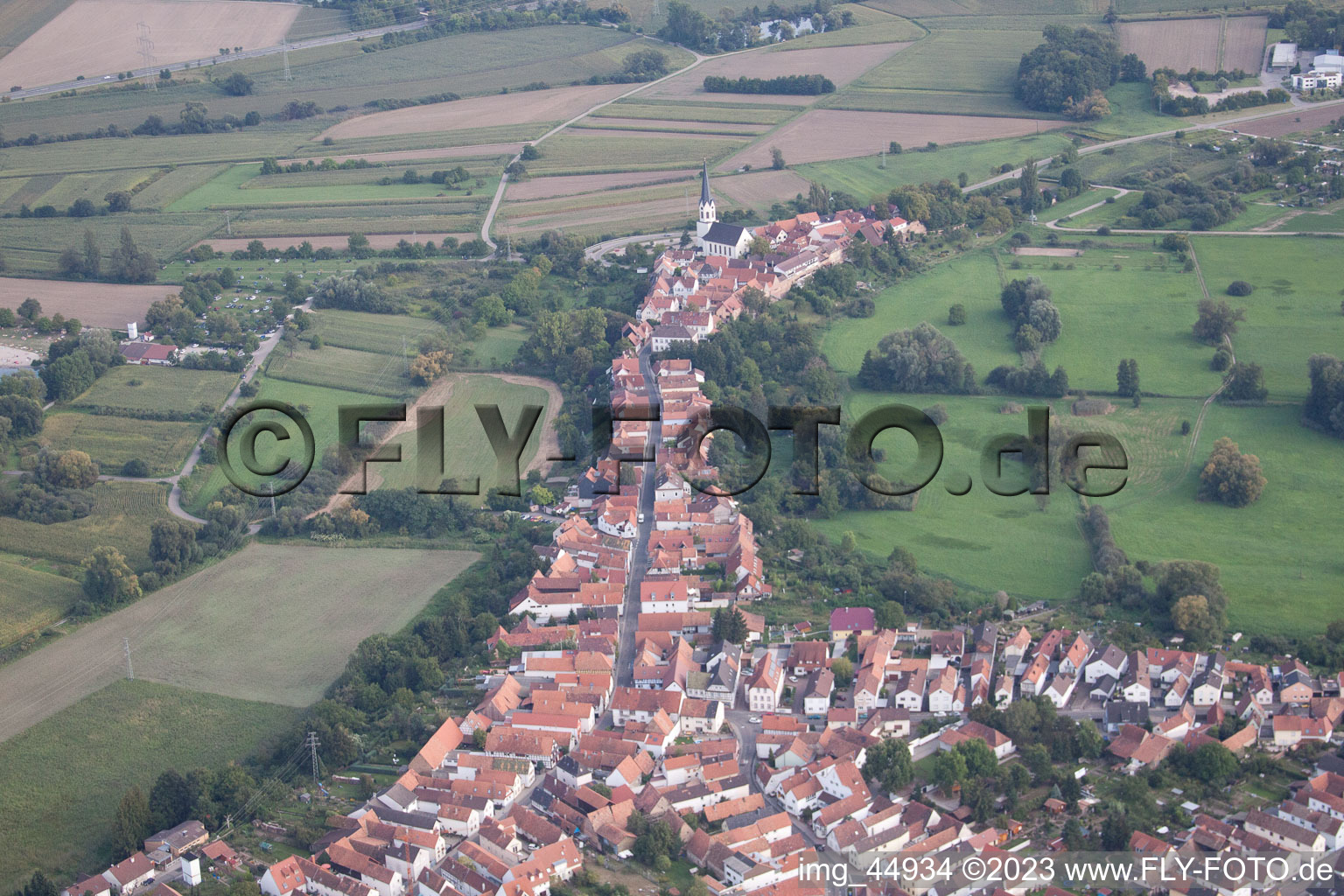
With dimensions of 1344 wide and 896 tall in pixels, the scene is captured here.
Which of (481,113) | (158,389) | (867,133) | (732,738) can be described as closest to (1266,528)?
(732,738)

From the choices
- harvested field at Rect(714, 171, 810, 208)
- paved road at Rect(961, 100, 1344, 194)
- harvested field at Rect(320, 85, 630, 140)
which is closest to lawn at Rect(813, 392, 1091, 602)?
harvested field at Rect(714, 171, 810, 208)

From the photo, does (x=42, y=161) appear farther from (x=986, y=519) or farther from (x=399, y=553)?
(x=986, y=519)

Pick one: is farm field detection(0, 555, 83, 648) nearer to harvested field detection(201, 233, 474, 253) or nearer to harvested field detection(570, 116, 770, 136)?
harvested field detection(201, 233, 474, 253)

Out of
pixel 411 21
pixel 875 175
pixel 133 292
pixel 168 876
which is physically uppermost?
pixel 411 21

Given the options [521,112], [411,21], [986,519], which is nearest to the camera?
[986,519]

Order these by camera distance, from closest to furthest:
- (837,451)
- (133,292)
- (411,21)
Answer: (837,451), (133,292), (411,21)

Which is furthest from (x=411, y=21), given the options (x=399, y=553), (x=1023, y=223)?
(x=399, y=553)
